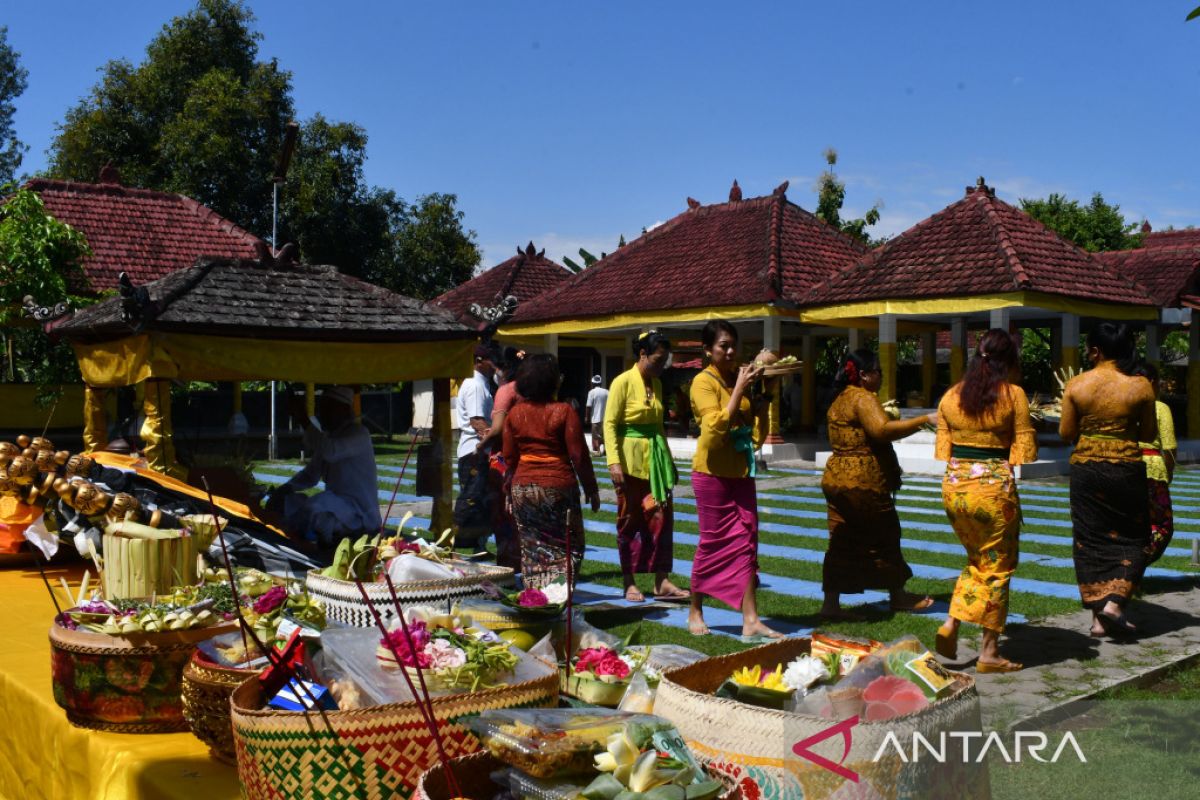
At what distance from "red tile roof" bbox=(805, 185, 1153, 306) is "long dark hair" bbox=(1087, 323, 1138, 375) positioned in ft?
34.3

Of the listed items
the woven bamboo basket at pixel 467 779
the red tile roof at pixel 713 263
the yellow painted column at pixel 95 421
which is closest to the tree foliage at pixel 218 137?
the red tile roof at pixel 713 263

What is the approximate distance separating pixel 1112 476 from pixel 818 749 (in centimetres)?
528

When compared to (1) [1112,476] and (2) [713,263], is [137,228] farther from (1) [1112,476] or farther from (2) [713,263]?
(1) [1112,476]

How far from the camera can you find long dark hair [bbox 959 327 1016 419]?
577cm

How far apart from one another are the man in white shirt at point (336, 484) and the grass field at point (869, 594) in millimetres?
1732

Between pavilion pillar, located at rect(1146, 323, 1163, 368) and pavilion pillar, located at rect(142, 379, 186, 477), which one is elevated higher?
pavilion pillar, located at rect(1146, 323, 1163, 368)

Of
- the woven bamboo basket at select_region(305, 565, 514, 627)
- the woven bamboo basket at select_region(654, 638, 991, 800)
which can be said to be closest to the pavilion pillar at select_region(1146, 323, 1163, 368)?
the woven bamboo basket at select_region(305, 565, 514, 627)

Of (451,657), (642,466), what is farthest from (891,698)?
(642,466)

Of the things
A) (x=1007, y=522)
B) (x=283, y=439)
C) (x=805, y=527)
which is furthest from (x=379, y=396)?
(x=1007, y=522)

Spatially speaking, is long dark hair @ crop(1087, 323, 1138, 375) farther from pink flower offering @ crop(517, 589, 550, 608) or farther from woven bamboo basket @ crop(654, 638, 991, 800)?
woven bamboo basket @ crop(654, 638, 991, 800)

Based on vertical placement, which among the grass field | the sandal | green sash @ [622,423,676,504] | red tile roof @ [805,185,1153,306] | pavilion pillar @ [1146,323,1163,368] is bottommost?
the grass field

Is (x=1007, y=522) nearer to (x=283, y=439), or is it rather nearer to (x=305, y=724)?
(x=305, y=724)

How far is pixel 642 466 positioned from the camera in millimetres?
7457

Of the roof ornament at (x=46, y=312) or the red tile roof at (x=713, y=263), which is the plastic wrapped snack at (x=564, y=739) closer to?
the roof ornament at (x=46, y=312)
